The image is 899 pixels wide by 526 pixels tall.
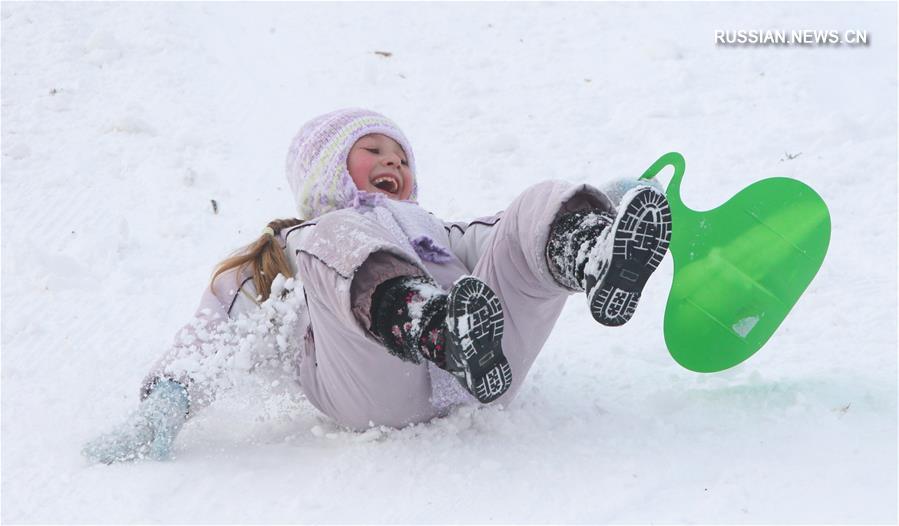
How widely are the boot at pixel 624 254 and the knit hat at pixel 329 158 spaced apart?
74 cm

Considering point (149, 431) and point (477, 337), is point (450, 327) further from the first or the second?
point (149, 431)

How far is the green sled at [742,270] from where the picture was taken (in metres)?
1.79

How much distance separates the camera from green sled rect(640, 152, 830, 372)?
1.79 meters

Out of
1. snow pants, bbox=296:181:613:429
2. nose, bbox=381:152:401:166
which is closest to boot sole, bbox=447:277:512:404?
snow pants, bbox=296:181:613:429

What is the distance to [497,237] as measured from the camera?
162cm

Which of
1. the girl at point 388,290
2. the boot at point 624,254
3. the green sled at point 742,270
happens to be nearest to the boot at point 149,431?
Answer: the girl at point 388,290

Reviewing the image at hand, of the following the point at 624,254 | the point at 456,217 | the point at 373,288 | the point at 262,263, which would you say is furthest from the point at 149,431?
the point at 456,217

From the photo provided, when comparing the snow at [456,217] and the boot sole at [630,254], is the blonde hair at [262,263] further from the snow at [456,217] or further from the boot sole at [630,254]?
the boot sole at [630,254]

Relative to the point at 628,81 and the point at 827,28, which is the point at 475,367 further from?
the point at 827,28

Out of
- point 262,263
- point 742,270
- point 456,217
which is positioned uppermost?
point 262,263

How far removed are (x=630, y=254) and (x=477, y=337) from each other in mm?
263

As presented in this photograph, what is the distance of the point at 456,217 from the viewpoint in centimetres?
287

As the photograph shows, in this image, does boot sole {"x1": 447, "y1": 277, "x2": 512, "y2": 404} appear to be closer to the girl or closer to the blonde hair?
the girl

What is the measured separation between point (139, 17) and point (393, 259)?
10.2 feet
